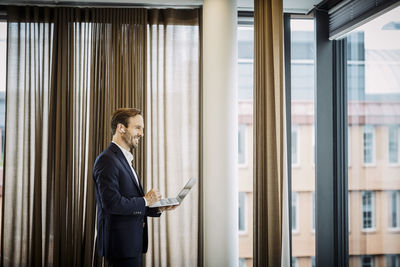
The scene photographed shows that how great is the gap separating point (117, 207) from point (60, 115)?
1250 mm

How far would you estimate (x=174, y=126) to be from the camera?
3.14 meters

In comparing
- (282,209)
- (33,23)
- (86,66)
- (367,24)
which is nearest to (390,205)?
(282,209)

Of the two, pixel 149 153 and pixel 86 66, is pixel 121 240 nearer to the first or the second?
pixel 149 153

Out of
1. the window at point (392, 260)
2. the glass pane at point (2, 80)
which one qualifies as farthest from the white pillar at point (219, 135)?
the glass pane at point (2, 80)

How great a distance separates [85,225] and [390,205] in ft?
7.43

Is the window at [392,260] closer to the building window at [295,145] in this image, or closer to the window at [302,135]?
the window at [302,135]

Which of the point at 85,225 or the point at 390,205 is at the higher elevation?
the point at 390,205

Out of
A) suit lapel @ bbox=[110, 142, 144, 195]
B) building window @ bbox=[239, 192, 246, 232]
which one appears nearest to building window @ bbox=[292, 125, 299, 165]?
building window @ bbox=[239, 192, 246, 232]

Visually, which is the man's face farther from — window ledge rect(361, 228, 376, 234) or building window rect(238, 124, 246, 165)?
window ledge rect(361, 228, 376, 234)

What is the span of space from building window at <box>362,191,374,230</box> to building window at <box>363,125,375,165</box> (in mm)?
236

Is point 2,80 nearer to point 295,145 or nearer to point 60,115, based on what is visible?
point 60,115

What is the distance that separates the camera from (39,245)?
300 cm

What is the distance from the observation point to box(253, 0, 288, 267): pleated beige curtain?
277cm

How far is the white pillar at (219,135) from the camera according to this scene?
291cm
